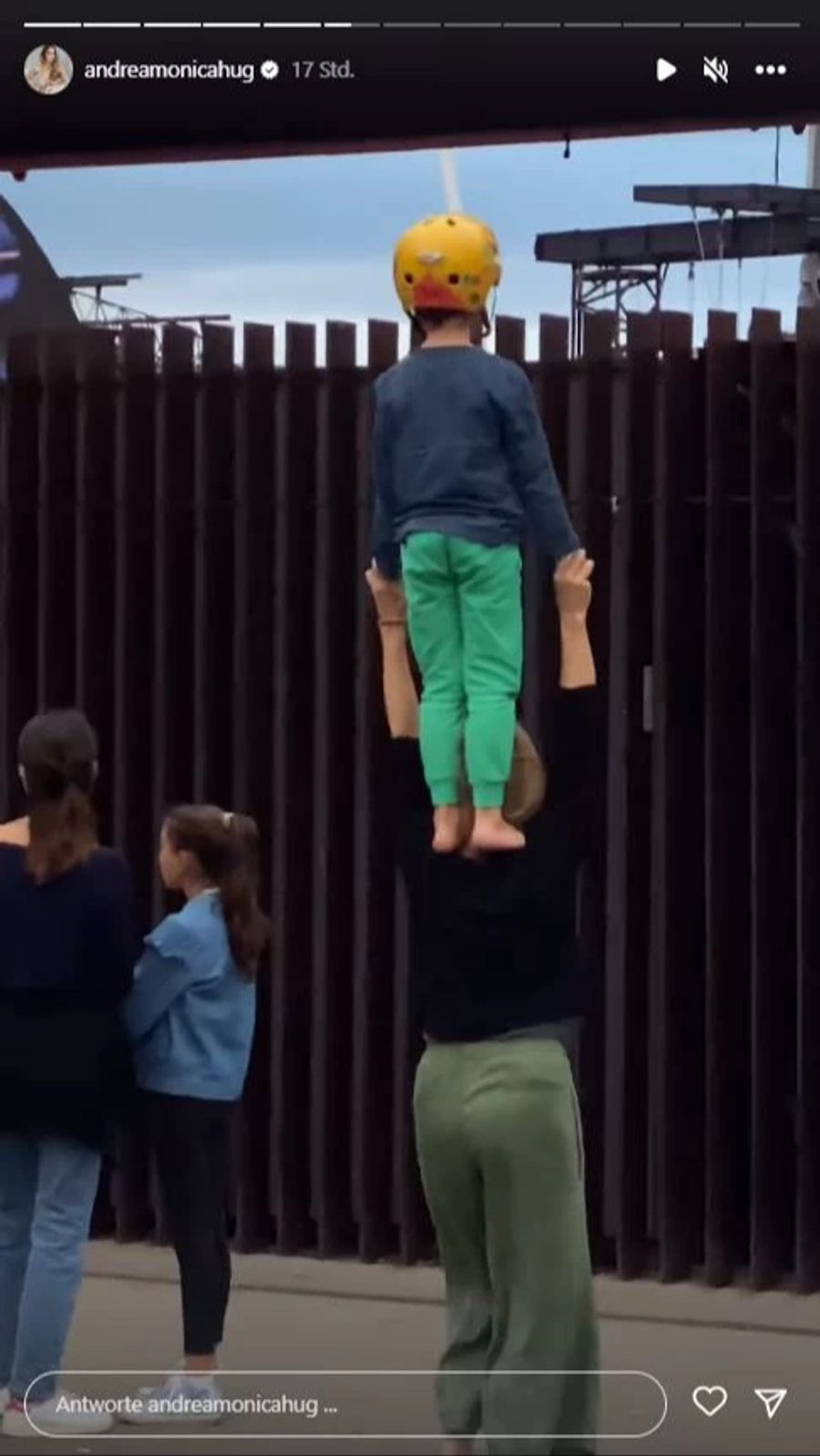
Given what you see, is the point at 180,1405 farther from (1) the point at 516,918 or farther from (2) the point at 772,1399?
(1) the point at 516,918

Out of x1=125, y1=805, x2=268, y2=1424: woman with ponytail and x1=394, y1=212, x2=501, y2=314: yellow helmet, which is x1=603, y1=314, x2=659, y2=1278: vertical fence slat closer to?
x1=125, y1=805, x2=268, y2=1424: woman with ponytail

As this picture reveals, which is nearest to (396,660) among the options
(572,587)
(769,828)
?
(572,587)

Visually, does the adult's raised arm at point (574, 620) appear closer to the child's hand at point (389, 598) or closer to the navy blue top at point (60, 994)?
the child's hand at point (389, 598)

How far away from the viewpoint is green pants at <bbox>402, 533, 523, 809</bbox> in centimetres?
545

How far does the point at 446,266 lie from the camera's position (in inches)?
219

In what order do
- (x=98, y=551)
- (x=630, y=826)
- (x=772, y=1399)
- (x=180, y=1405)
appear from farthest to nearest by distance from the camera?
(x=98, y=551)
(x=630, y=826)
(x=772, y=1399)
(x=180, y=1405)

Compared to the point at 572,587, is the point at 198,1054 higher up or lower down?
lower down

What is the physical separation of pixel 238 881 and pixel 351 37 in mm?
3233

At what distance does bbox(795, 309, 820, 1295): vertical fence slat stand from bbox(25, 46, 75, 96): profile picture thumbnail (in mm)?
2802

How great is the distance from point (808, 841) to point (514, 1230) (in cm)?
315

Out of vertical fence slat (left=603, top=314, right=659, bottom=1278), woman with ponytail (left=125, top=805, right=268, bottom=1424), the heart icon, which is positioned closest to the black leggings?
woman with ponytail (left=125, top=805, right=268, bottom=1424)

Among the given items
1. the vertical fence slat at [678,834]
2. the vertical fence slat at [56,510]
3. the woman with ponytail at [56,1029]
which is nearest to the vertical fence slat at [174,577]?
the vertical fence slat at [56,510]

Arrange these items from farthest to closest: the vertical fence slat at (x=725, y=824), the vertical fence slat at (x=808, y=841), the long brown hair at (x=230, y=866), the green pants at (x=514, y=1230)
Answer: the vertical fence slat at (x=725, y=824) → the vertical fence slat at (x=808, y=841) → the long brown hair at (x=230, y=866) → the green pants at (x=514, y=1230)

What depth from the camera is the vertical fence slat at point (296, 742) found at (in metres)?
9.05
